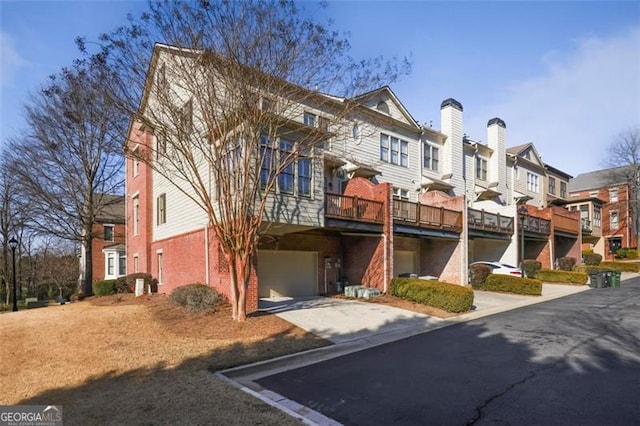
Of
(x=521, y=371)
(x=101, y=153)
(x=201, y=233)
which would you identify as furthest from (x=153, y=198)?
(x=521, y=371)

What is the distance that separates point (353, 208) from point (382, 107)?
8235 millimetres

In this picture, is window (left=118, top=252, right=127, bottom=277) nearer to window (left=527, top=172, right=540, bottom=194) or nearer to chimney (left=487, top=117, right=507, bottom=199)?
chimney (left=487, top=117, right=507, bottom=199)

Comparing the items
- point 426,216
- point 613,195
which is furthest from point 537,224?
point 613,195

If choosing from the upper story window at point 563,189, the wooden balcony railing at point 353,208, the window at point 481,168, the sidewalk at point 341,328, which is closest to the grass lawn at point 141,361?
the sidewalk at point 341,328

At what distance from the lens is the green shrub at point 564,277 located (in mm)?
24750

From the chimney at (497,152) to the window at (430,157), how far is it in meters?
6.86

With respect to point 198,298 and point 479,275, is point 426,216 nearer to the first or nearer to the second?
point 479,275

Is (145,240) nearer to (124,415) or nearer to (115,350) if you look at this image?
(115,350)

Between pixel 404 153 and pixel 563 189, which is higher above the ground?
pixel 404 153

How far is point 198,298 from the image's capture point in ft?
44.6

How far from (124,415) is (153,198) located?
17.9 metres

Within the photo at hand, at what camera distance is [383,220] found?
1894 centimetres

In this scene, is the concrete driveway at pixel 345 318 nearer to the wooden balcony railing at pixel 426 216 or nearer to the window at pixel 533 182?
the wooden balcony railing at pixel 426 216

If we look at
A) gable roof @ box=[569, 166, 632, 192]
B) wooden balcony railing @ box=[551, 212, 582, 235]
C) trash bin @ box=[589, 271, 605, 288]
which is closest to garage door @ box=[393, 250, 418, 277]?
trash bin @ box=[589, 271, 605, 288]
